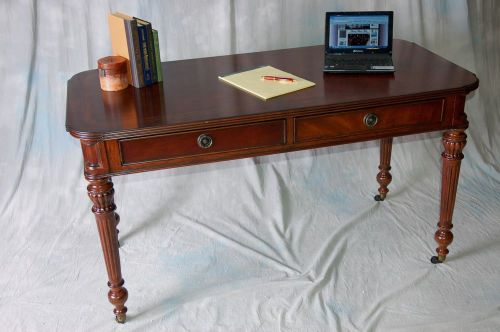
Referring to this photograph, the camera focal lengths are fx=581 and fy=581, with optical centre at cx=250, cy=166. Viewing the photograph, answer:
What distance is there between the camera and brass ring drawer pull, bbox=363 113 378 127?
194 centimetres

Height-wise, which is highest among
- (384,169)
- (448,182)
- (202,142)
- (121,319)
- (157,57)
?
(157,57)

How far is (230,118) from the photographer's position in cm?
178

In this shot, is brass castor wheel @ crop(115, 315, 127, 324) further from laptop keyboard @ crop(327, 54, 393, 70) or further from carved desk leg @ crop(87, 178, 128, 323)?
laptop keyboard @ crop(327, 54, 393, 70)

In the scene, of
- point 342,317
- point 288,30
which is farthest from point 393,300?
point 288,30

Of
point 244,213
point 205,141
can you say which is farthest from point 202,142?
point 244,213

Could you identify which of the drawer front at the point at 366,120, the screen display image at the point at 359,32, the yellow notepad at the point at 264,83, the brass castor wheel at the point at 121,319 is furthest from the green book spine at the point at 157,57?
the brass castor wheel at the point at 121,319

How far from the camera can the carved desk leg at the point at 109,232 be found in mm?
1804

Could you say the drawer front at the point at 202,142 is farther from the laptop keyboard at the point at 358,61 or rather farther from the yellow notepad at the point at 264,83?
the laptop keyboard at the point at 358,61

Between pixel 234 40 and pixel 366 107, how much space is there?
1086 mm

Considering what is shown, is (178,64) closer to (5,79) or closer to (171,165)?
(171,165)

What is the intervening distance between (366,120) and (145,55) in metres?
0.78

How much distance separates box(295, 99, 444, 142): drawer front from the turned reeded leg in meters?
0.66

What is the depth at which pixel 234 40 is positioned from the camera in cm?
→ 280

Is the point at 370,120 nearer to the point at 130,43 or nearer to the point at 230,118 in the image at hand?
the point at 230,118
